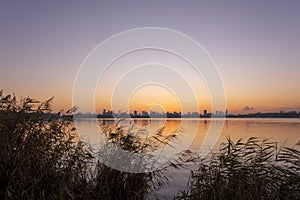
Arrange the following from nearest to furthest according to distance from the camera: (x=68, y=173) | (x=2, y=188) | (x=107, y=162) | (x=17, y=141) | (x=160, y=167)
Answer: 1. (x=2, y=188)
2. (x=68, y=173)
3. (x=17, y=141)
4. (x=107, y=162)
5. (x=160, y=167)

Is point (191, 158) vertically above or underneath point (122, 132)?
underneath

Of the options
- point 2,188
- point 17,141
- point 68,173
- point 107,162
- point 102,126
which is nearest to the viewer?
point 2,188

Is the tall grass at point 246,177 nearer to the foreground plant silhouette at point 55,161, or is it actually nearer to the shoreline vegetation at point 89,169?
the shoreline vegetation at point 89,169

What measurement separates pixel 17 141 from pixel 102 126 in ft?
7.93

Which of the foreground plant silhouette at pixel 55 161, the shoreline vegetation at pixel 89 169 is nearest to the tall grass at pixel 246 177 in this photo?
the shoreline vegetation at pixel 89 169

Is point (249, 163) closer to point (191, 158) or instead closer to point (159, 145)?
point (191, 158)

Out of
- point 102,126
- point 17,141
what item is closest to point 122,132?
point 102,126

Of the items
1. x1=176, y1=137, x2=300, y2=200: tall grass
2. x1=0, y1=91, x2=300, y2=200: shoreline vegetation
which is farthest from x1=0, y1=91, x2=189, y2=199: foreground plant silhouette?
x1=176, y1=137, x2=300, y2=200: tall grass

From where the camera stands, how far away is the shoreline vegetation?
621 cm

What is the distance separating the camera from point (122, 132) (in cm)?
838

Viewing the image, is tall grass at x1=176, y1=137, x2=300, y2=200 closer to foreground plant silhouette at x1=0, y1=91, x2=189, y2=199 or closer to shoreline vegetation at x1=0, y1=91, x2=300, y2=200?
shoreline vegetation at x1=0, y1=91, x2=300, y2=200

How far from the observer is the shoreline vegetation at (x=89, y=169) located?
621 centimetres

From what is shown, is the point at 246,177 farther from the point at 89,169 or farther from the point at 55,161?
the point at 55,161

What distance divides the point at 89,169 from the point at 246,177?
3.36m
